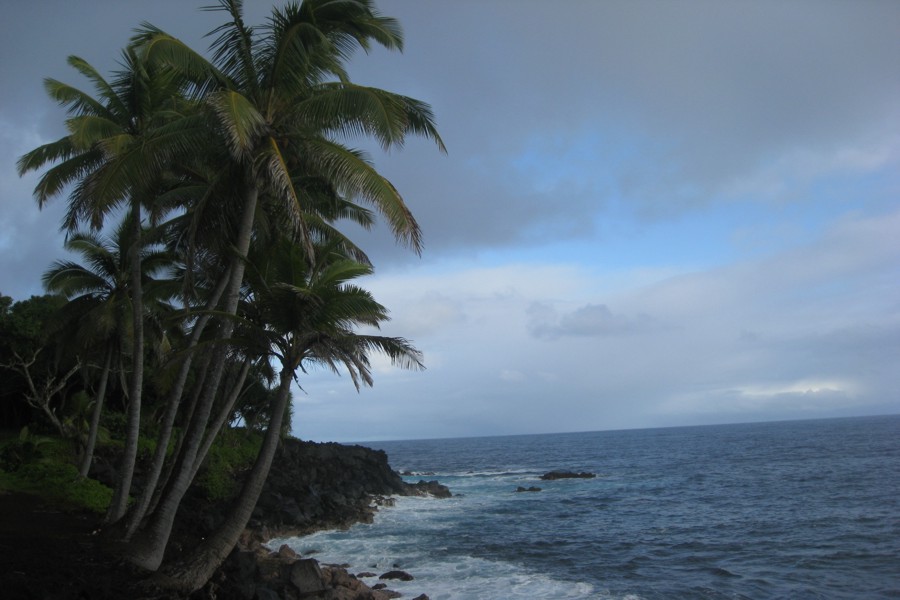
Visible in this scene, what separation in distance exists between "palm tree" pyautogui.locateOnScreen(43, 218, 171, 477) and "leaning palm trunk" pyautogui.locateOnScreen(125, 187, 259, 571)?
23.2ft

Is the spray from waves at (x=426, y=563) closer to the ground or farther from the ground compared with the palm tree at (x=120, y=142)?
closer to the ground

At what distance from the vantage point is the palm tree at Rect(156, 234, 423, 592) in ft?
31.5

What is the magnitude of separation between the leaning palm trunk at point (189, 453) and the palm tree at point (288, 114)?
0.02 m

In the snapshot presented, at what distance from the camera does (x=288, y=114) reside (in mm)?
10422

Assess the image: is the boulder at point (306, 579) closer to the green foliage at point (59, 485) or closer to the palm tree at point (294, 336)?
the palm tree at point (294, 336)

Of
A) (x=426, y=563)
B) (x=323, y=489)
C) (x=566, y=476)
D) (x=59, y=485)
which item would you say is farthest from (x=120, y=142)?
(x=566, y=476)

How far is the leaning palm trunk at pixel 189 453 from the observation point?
962cm

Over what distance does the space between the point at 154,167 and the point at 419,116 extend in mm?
4419

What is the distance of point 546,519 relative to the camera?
27188 mm

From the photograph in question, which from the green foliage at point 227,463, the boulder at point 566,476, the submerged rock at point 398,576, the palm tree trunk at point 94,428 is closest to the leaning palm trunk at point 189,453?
the submerged rock at point 398,576

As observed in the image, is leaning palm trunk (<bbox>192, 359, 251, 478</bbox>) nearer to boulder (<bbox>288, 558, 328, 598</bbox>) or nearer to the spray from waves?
boulder (<bbox>288, 558, 328, 598</bbox>)

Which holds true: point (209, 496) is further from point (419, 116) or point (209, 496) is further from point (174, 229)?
point (419, 116)

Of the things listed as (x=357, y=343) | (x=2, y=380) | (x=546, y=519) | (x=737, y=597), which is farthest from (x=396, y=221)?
(x=2, y=380)

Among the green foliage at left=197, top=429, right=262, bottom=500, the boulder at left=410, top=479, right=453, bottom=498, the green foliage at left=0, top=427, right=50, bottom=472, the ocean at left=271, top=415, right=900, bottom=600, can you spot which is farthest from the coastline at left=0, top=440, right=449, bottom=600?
the boulder at left=410, top=479, right=453, bottom=498
